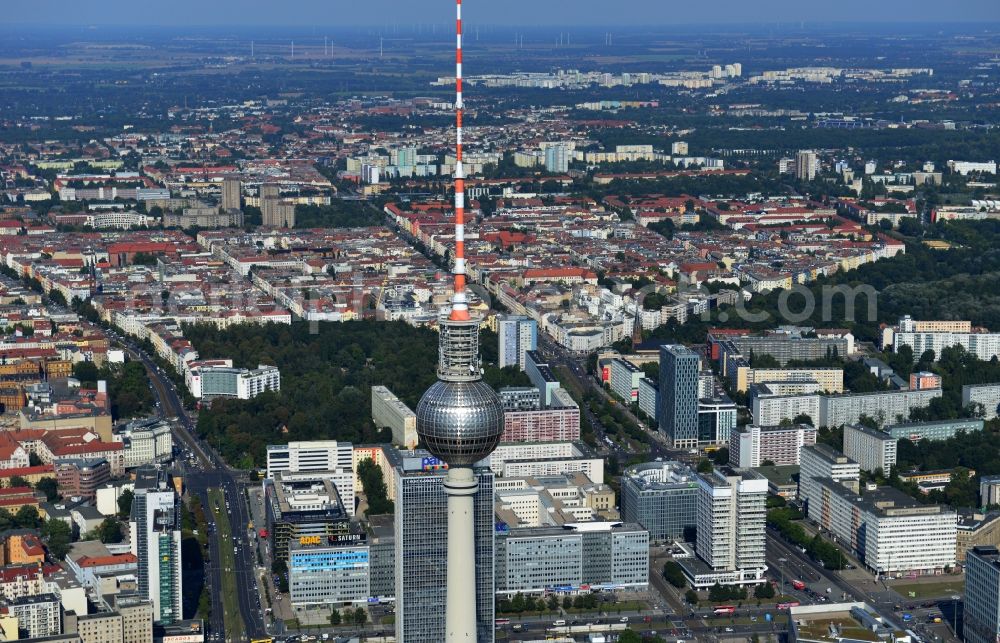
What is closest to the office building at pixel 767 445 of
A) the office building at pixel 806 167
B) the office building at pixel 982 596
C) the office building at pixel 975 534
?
the office building at pixel 975 534

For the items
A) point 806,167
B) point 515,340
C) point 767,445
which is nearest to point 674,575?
point 767,445

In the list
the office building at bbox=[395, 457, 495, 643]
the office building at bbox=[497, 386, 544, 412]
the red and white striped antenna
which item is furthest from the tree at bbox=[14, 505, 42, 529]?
the red and white striped antenna

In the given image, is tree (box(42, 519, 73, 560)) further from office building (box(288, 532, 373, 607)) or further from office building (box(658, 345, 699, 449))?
office building (box(658, 345, 699, 449))

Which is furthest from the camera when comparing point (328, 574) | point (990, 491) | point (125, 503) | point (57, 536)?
point (990, 491)

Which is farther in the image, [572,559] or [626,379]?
[626,379]

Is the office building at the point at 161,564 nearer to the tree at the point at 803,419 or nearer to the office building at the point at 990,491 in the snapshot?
the office building at the point at 990,491

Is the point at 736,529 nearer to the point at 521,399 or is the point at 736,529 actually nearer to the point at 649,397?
the point at 521,399

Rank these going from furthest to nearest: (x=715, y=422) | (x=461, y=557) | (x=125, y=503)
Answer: (x=715, y=422)
(x=125, y=503)
(x=461, y=557)

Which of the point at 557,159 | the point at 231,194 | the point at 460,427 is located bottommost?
the point at 557,159
